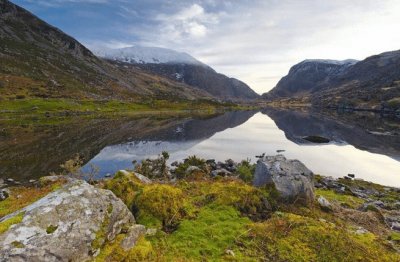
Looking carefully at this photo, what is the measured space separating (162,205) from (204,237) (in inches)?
96.7

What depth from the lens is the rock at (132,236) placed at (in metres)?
10.7

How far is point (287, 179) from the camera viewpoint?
17219 mm

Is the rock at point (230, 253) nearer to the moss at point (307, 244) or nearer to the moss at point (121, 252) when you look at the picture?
the moss at point (307, 244)

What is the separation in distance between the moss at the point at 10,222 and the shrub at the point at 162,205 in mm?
4667

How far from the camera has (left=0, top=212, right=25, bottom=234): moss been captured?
884cm

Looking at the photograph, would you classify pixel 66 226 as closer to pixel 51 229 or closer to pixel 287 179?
pixel 51 229

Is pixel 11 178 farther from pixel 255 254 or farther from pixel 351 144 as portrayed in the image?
pixel 351 144

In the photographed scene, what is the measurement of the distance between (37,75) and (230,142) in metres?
144

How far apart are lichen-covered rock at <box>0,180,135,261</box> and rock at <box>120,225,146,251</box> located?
353 millimetres

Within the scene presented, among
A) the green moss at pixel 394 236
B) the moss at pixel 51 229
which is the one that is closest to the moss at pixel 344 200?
the green moss at pixel 394 236

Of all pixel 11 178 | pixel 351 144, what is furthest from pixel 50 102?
pixel 351 144

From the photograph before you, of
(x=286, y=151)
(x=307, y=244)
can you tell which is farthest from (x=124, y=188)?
(x=286, y=151)

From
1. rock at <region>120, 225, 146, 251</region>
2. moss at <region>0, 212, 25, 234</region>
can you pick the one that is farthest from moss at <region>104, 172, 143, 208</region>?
moss at <region>0, 212, 25, 234</region>

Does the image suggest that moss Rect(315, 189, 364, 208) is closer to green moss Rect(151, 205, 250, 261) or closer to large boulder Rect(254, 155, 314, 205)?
large boulder Rect(254, 155, 314, 205)
